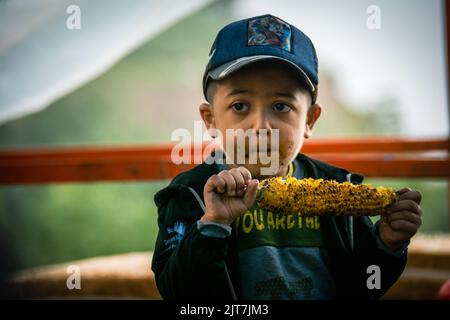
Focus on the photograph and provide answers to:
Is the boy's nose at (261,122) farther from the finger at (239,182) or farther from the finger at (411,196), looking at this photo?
the finger at (411,196)

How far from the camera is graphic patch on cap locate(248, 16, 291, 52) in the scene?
3.75ft

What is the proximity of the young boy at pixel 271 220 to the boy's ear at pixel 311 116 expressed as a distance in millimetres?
33

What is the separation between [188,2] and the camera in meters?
2.18

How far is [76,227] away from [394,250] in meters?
3.05

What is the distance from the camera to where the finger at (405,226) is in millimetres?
1093

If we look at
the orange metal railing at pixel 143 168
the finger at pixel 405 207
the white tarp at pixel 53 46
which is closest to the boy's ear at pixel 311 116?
the finger at pixel 405 207

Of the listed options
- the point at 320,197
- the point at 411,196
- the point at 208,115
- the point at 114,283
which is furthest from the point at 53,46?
the point at 411,196

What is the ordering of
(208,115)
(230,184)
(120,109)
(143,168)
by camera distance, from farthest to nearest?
(120,109) < (143,168) < (208,115) < (230,184)

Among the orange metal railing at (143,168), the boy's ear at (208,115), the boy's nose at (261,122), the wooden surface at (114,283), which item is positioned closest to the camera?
the boy's nose at (261,122)

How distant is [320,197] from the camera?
1.05m

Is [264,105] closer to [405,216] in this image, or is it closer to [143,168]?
[405,216]

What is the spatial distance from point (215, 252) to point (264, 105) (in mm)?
341

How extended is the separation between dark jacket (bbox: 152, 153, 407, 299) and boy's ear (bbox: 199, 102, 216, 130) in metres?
0.10
